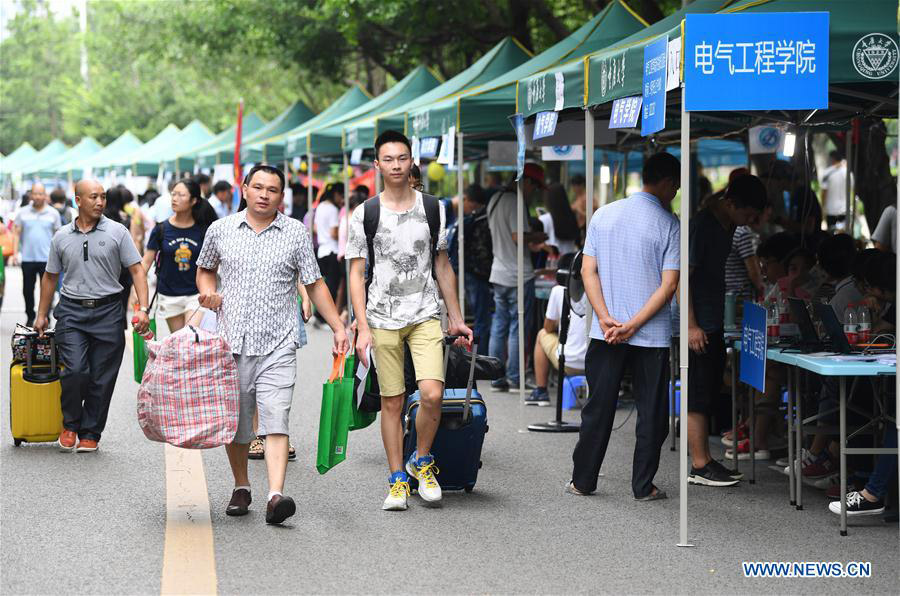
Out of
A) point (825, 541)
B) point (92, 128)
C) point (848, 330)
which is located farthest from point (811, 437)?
point (92, 128)

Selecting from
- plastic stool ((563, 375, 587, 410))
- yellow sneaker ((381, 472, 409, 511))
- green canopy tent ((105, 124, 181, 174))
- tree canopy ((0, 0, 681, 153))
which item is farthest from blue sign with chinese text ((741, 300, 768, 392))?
green canopy tent ((105, 124, 181, 174))

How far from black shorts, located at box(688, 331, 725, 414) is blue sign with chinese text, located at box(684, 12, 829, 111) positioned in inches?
79.1

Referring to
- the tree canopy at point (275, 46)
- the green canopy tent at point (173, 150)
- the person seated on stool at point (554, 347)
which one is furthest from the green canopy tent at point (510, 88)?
the green canopy tent at point (173, 150)

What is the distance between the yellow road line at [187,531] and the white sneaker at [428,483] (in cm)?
113

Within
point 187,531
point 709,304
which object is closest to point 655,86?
point 709,304

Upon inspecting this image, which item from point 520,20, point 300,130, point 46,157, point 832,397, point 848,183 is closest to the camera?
point 832,397

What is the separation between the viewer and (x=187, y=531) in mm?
Result: 6508

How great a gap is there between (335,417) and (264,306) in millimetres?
658

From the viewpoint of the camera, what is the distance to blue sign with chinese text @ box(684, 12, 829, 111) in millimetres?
6109

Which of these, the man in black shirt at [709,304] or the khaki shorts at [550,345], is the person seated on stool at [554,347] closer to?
the khaki shorts at [550,345]

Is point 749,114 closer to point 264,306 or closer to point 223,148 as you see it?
point 264,306

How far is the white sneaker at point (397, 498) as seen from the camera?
7008mm

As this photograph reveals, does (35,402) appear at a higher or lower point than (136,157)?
lower

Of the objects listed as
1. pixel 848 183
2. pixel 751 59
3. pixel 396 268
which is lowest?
pixel 396 268
